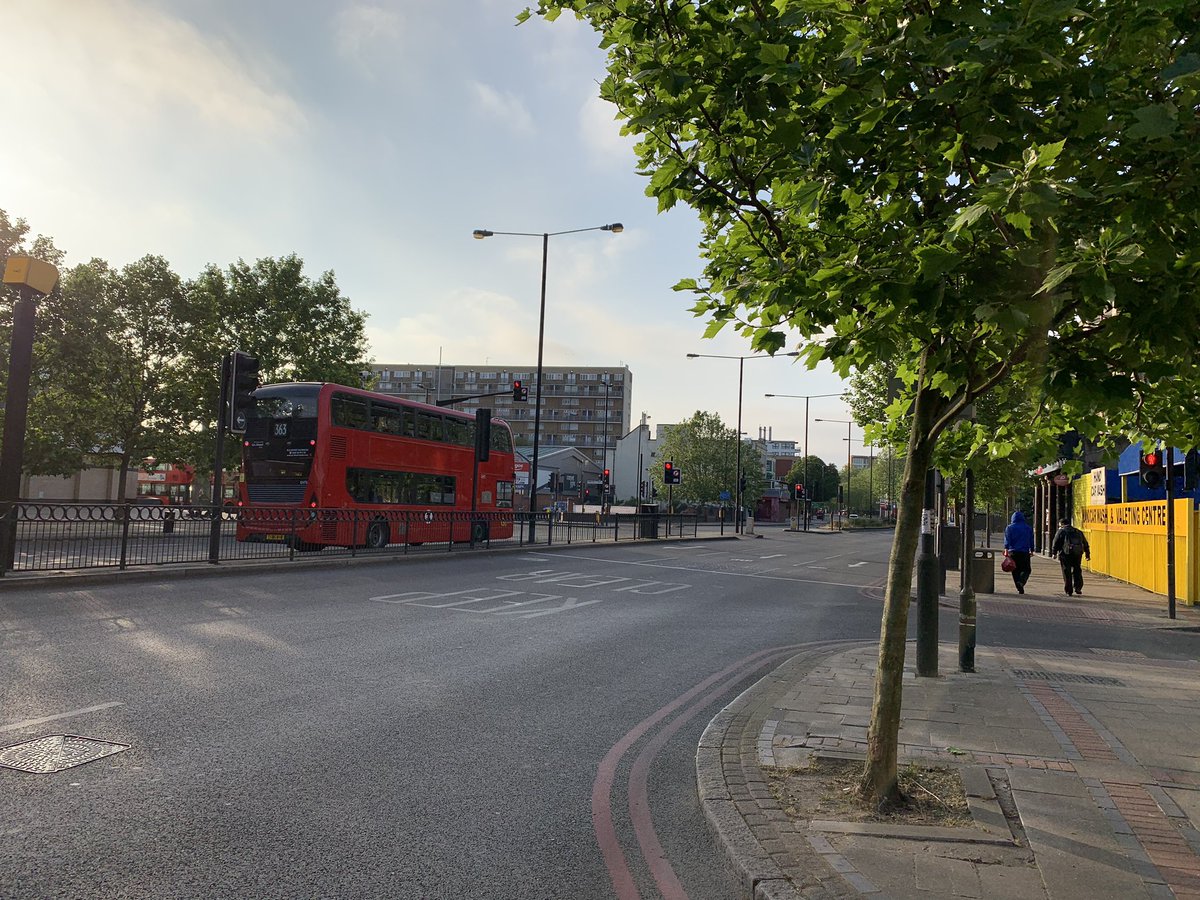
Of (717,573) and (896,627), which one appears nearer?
(896,627)

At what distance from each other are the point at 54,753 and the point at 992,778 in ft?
16.7

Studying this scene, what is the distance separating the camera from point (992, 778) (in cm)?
439

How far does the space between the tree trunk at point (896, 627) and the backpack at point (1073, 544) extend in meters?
14.8

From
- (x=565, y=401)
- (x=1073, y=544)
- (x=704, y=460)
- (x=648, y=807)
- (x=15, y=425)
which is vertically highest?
(x=565, y=401)

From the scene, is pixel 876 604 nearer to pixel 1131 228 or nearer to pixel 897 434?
pixel 897 434

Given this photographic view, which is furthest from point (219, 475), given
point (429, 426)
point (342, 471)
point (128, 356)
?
point (128, 356)

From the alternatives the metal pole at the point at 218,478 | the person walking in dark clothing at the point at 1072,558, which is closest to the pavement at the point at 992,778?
the person walking in dark clothing at the point at 1072,558

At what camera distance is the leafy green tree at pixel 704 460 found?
79750 millimetres

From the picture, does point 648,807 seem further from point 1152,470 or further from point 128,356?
point 128,356

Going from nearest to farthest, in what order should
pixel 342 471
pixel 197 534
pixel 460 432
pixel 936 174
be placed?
1. pixel 936 174
2. pixel 197 534
3. pixel 342 471
4. pixel 460 432

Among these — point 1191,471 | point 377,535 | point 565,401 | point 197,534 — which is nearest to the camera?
point 1191,471

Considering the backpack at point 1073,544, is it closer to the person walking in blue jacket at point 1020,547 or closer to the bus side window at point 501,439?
the person walking in blue jacket at point 1020,547

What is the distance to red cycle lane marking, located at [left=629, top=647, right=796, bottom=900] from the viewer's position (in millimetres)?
3297

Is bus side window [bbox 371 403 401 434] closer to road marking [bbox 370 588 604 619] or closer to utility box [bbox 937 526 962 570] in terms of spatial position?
road marking [bbox 370 588 604 619]
